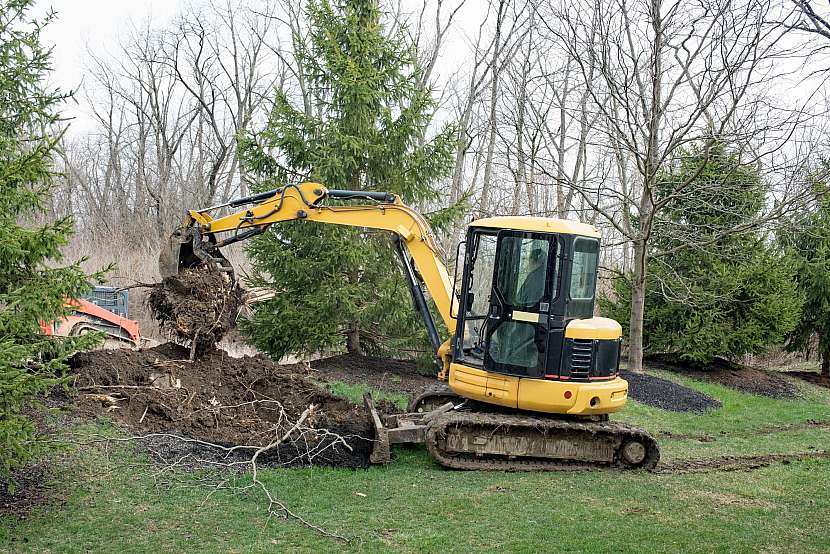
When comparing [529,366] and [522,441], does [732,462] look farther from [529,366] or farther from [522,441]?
[529,366]

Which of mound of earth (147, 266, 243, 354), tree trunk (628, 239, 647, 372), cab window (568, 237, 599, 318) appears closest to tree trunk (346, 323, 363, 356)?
mound of earth (147, 266, 243, 354)

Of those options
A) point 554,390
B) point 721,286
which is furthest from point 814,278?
point 554,390

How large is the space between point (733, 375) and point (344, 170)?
10667 millimetres

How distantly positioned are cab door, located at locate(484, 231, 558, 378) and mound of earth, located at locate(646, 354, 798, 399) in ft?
34.7

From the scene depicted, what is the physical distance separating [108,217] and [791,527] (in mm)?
35008

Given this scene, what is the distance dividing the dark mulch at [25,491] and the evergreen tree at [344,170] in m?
6.68

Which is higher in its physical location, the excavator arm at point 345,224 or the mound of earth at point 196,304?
the excavator arm at point 345,224

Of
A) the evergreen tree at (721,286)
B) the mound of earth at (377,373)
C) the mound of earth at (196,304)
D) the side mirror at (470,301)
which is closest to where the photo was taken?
the side mirror at (470,301)

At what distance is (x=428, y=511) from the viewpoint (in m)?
7.04

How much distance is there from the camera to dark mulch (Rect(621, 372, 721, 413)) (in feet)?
44.9

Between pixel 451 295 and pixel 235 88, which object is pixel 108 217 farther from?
pixel 451 295

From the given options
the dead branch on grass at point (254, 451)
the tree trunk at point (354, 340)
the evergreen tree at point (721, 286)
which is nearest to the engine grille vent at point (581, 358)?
the dead branch on grass at point (254, 451)

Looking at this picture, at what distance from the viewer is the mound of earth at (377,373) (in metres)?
12.7

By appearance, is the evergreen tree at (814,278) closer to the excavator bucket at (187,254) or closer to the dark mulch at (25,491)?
the excavator bucket at (187,254)
